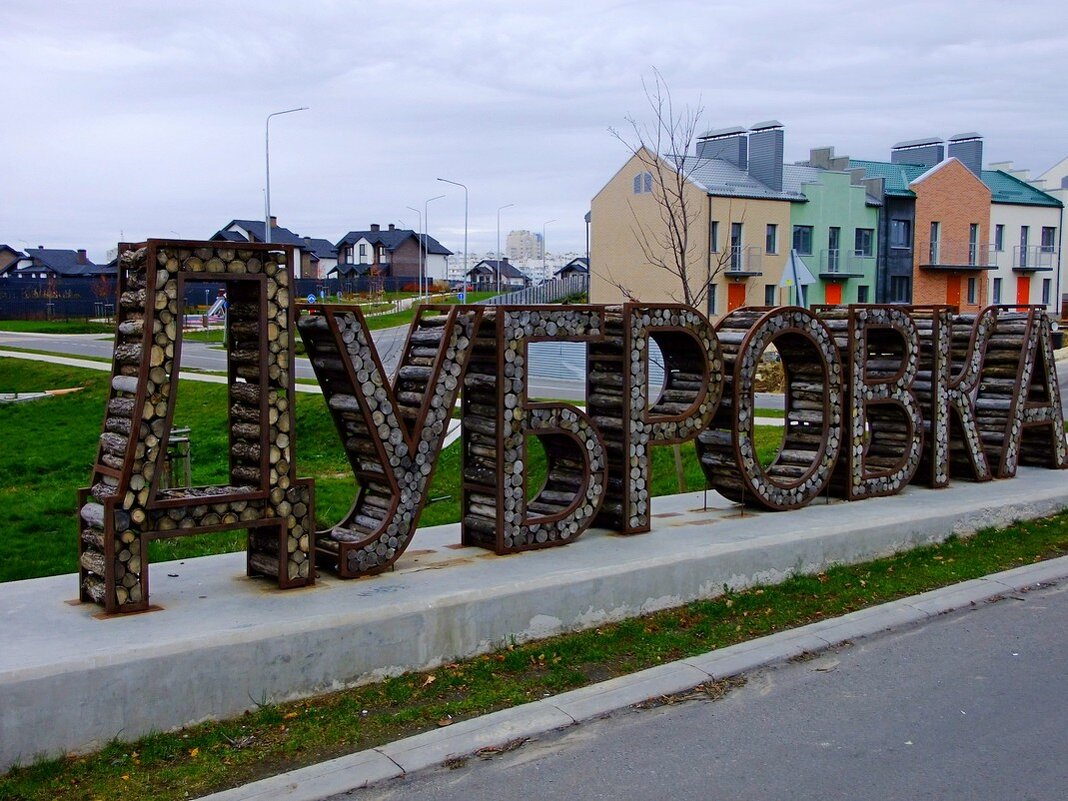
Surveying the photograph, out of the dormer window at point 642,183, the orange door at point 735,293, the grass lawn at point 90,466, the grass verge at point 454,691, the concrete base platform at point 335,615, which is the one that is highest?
the dormer window at point 642,183

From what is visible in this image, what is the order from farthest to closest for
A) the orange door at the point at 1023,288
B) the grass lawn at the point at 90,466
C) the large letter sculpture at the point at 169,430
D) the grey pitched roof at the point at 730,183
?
1. the orange door at the point at 1023,288
2. the grey pitched roof at the point at 730,183
3. the grass lawn at the point at 90,466
4. the large letter sculpture at the point at 169,430

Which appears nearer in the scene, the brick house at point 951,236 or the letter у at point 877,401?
the letter у at point 877,401

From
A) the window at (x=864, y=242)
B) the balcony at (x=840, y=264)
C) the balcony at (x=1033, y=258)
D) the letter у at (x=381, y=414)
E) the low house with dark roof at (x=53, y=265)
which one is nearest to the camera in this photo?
the letter у at (x=381, y=414)

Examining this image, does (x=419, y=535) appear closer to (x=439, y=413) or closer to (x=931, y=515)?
(x=439, y=413)

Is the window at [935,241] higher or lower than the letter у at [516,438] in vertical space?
higher

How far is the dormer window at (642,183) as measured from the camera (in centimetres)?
4691

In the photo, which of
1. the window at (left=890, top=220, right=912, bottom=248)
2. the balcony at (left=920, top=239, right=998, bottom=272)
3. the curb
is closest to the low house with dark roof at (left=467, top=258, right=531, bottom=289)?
the balcony at (left=920, top=239, right=998, bottom=272)

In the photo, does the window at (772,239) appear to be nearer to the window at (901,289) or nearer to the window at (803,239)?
the window at (803,239)

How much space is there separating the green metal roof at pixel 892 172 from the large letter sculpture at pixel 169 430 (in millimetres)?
49671

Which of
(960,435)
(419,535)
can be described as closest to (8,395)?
(419,535)

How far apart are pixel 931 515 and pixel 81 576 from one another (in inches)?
299

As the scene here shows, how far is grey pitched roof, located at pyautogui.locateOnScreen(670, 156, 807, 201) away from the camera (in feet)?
150

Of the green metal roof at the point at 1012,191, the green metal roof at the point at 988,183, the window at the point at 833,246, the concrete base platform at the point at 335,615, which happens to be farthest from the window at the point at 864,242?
the concrete base platform at the point at 335,615

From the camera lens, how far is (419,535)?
9.48 meters
